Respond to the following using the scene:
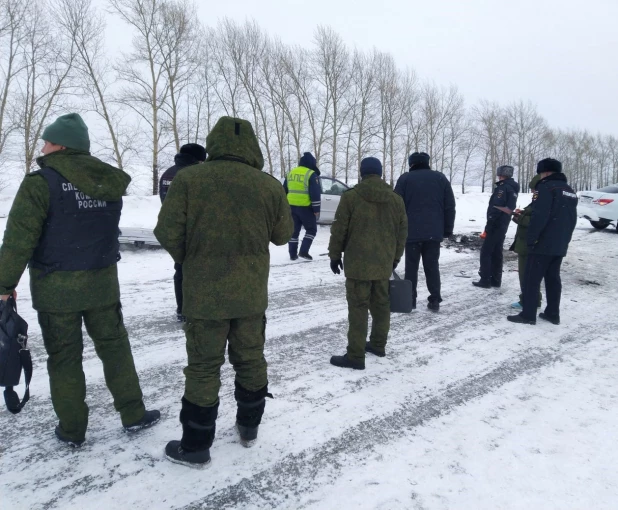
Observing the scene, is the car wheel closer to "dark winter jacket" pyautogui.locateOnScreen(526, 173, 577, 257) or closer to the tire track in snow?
"dark winter jacket" pyautogui.locateOnScreen(526, 173, 577, 257)

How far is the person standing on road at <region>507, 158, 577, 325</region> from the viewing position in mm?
4852

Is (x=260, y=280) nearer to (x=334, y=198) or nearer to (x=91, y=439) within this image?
(x=91, y=439)

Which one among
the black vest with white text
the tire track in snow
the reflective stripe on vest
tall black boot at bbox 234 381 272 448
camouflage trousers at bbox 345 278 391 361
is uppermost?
the reflective stripe on vest

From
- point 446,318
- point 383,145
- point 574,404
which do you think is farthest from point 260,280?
point 383,145

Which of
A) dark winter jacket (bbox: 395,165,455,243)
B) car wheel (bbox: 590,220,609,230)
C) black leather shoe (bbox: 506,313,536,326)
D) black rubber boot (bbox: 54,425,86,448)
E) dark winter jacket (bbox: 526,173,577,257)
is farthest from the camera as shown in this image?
car wheel (bbox: 590,220,609,230)

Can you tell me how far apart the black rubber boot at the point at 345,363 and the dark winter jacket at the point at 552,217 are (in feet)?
8.96

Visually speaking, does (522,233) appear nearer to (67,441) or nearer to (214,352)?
(214,352)

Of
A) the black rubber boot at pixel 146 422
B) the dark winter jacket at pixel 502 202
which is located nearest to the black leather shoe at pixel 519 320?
the dark winter jacket at pixel 502 202

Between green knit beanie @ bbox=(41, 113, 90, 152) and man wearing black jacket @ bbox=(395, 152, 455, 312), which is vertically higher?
green knit beanie @ bbox=(41, 113, 90, 152)

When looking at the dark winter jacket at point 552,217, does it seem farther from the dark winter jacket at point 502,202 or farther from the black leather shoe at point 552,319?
the dark winter jacket at point 502,202

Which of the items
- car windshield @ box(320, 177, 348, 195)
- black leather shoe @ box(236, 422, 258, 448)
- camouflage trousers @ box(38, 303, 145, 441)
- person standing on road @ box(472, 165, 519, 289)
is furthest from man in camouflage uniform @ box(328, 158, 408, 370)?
car windshield @ box(320, 177, 348, 195)

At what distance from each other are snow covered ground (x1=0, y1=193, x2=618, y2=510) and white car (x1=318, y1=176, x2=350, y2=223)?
7980 millimetres

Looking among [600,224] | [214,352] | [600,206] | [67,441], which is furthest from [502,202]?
[600,224]

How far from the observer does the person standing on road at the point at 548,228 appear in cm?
485
